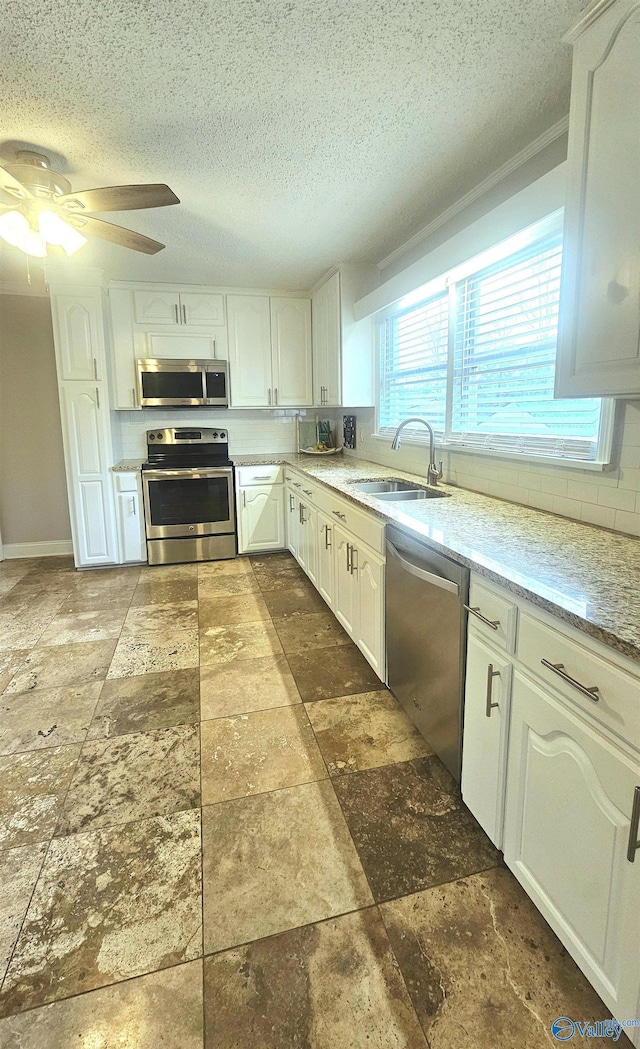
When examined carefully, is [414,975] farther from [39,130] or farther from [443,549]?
[39,130]

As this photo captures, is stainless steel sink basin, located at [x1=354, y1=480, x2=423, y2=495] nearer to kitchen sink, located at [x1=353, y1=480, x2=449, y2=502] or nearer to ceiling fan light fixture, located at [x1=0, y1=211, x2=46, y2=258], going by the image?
kitchen sink, located at [x1=353, y1=480, x2=449, y2=502]

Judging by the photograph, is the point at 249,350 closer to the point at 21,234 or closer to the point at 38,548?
the point at 21,234

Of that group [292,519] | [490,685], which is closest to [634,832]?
[490,685]

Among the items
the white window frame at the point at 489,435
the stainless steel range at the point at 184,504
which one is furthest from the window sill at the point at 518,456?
the stainless steel range at the point at 184,504

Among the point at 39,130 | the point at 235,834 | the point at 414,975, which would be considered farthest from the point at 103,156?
the point at 414,975

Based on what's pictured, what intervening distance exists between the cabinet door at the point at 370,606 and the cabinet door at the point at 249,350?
2.57 metres

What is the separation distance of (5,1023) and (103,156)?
2.93m

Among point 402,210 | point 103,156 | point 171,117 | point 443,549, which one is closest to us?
point 443,549

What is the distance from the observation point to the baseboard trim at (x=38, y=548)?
4.69 meters

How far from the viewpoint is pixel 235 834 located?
1.63m

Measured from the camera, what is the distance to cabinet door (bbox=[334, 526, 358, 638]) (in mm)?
2699

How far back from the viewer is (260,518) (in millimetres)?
4613

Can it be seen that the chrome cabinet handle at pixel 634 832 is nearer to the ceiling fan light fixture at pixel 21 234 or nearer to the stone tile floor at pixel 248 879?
the stone tile floor at pixel 248 879

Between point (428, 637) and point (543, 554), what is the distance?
532mm
